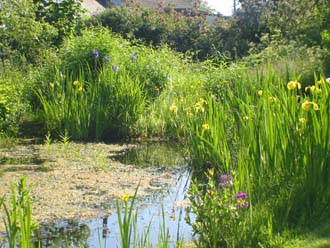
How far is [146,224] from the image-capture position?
6.11 m

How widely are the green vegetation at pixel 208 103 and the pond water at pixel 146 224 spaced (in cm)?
21

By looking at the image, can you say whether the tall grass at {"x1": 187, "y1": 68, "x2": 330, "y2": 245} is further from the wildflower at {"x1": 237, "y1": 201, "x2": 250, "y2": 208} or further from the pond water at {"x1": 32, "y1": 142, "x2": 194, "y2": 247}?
the pond water at {"x1": 32, "y1": 142, "x2": 194, "y2": 247}

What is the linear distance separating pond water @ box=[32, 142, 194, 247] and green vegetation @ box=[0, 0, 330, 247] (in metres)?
0.21

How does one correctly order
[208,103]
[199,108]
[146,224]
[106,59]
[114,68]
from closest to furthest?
1. [146,224]
2. [199,108]
3. [208,103]
4. [114,68]
5. [106,59]

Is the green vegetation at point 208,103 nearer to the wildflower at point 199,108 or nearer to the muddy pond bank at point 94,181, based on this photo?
the wildflower at point 199,108

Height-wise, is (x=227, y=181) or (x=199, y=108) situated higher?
(x=199, y=108)

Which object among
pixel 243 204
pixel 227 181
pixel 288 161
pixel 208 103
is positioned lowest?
pixel 243 204

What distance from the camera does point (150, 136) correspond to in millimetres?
11062

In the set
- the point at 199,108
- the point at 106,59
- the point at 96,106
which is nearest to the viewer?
the point at 199,108

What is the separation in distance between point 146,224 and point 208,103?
86.1 inches

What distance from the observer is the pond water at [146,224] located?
5.57 m

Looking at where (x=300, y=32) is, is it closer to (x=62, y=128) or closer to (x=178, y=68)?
(x=178, y=68)

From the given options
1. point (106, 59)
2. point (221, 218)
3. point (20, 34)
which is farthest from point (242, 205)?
point (20, 34)

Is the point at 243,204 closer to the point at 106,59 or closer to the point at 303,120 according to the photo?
the point at 303,120
